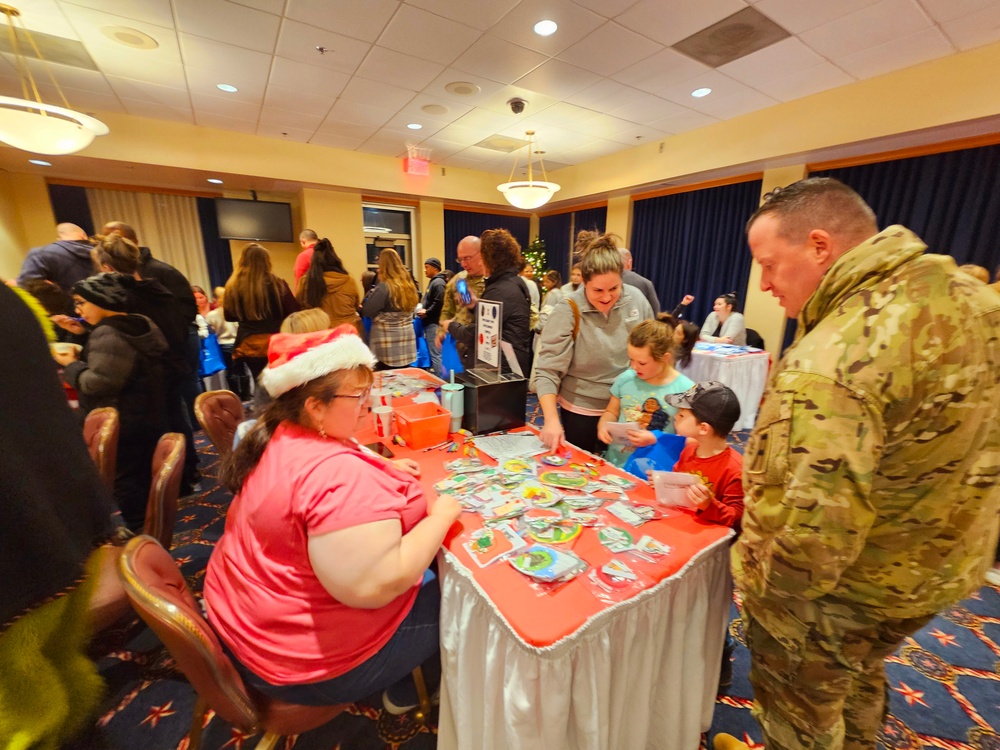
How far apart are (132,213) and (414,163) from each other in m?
4.41

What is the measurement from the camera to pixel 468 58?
A: 127 inches

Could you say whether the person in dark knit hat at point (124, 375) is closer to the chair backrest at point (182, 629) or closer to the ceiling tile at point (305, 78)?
the chair backrest at point (182, 629)

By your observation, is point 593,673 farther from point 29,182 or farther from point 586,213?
point 29,182

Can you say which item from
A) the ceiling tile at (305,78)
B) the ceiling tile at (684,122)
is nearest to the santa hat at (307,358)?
the ceiling tile at (305,78)

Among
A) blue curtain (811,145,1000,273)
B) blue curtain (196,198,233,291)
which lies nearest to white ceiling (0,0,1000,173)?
blue curtain (811,145,1000,273)

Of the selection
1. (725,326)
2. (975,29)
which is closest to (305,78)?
(725,326)

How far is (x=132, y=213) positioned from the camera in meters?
6.21

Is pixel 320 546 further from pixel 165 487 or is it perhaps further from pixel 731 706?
pixel 731 706

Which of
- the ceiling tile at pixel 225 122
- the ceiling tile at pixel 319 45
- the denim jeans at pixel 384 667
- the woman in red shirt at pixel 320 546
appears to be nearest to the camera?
the woman in red shirt at pixel 320 546

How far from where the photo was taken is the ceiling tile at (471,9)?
2539 millimetres

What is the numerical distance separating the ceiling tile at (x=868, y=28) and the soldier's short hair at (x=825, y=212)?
2.88 m

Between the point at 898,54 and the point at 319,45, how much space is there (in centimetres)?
441

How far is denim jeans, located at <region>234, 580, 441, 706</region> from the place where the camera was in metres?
1.01

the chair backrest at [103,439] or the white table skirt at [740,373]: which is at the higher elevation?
the chair backrest at [103,439]
